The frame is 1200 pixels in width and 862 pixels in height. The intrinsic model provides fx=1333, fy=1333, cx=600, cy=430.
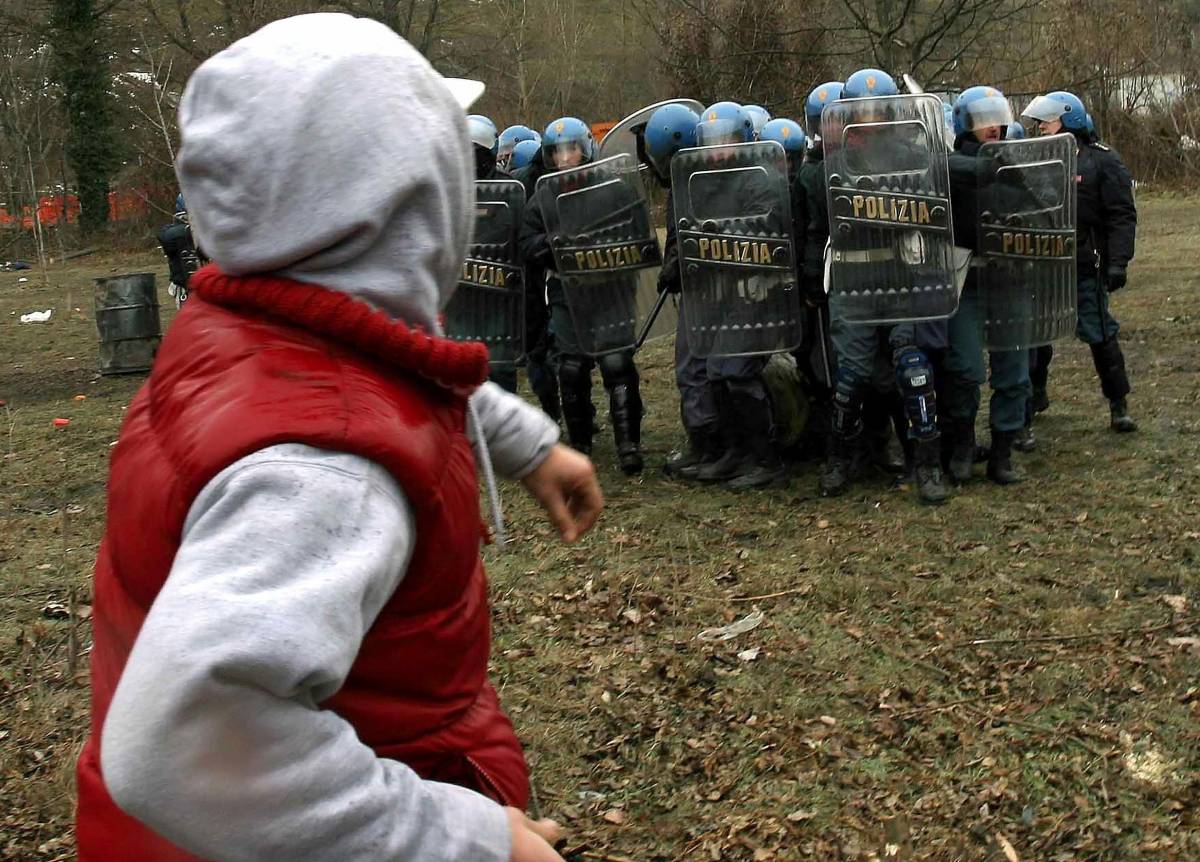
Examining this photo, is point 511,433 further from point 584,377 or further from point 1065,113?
point 1065,113

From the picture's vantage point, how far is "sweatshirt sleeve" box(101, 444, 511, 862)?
109cm

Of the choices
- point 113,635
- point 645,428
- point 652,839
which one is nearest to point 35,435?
point 645,428

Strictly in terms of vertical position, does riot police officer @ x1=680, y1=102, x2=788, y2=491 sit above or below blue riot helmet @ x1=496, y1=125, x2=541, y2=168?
below

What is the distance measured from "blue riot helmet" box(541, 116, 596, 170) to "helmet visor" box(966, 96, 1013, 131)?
2.02m

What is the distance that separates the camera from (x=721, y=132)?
646cm

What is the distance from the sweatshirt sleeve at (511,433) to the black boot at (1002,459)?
16.4 ft

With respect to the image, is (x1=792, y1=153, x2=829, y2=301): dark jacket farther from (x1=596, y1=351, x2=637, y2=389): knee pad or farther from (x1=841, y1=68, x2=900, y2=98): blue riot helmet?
(x1=596, y1=351, x2=637, y2=389): knee pad

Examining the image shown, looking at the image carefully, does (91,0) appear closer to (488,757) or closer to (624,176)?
(624,176)

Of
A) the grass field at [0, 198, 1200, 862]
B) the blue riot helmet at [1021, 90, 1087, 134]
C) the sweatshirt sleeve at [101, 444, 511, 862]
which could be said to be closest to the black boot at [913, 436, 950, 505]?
the grass field at [0, 198, 1200, 862]

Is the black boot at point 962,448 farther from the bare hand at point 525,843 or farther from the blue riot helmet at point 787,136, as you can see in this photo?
the bare hand at point 525,843

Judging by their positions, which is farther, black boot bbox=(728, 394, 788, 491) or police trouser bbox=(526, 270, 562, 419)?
police trouser bbox=(526, 270, 562, 419)

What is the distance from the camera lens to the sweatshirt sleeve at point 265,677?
1086 mm

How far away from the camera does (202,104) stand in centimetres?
127

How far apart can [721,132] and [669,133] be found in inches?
17.9
